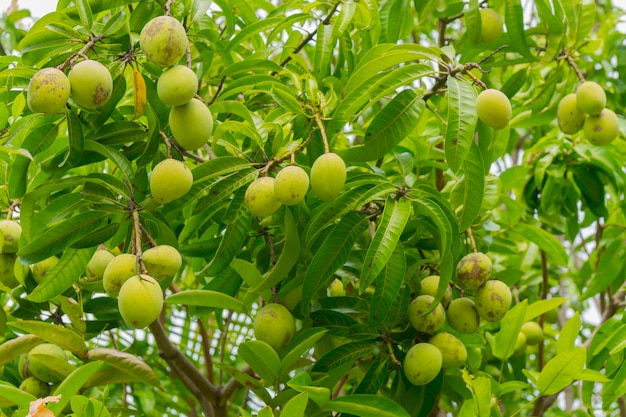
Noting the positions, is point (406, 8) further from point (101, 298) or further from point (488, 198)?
point (101, 298)

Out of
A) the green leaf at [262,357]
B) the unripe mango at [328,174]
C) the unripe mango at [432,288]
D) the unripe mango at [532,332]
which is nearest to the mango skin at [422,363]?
the unripe mango at [432,288]

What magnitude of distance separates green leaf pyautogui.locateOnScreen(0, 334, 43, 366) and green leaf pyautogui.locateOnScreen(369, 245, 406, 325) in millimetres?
590

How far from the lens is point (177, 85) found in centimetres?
107

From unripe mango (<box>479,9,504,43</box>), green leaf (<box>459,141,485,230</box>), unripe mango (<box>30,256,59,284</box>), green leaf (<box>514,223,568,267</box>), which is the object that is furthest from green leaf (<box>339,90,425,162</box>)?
green leaf (<box>514,223,568,267</box>)

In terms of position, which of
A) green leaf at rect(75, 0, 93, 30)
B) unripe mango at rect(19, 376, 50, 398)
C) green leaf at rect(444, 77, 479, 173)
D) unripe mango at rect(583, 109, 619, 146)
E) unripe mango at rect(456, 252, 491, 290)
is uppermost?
green leaf at rect(75, 0, 93, 30)

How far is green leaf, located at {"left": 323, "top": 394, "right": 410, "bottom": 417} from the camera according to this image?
1.16 metres

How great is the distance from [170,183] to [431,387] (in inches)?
23.4

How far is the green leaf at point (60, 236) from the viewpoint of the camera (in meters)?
1.17

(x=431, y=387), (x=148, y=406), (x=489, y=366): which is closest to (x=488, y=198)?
(x=431, y=387)

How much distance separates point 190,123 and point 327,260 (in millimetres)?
290

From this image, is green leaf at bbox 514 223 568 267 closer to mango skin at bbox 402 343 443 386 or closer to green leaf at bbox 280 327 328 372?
mango skin at bbox 402 343 443 386

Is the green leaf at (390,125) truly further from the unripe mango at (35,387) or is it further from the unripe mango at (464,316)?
the unripe mango at (35,387)

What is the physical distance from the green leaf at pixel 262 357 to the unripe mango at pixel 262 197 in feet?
0.60

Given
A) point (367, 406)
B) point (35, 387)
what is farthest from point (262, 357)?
point (35, 387)
